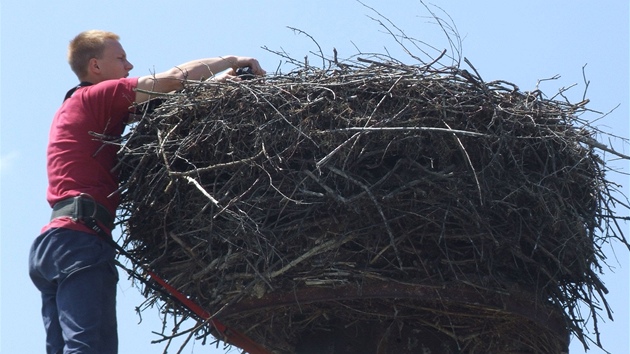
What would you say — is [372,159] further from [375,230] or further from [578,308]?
[578,308]

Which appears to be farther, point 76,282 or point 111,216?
point 111,216

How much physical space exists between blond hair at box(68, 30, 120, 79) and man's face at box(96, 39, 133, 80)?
33 millimetres

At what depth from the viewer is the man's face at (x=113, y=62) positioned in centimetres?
780

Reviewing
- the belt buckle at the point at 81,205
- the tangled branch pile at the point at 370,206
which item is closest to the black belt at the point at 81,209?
the belt buckle at the point at 81,205

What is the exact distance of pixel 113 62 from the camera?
7832 millimetres

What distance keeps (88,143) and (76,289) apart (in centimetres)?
94

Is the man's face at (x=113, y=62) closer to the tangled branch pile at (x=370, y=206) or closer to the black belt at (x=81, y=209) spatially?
the tangled branch pile at (x=370, y=206)

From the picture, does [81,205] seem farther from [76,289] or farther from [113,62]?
[113,62]

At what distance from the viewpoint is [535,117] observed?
275 inches

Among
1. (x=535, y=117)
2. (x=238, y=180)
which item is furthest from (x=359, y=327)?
(x=535, y=117)

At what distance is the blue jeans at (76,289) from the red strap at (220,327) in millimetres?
306

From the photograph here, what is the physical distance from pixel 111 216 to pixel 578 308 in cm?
243

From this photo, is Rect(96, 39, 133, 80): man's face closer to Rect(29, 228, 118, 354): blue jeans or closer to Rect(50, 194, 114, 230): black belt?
Rect(50, 194, 114, 230): black belt

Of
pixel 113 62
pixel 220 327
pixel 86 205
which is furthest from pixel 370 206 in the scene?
pixel 113 62
